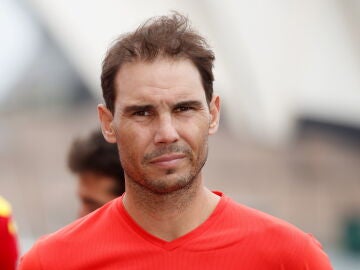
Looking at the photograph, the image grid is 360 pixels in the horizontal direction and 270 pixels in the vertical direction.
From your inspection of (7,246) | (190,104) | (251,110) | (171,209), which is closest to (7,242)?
(7,246)

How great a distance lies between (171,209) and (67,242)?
334mm

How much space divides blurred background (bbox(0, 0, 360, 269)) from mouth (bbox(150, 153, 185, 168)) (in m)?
17.5

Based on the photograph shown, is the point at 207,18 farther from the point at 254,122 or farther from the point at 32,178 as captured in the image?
the point at 32,178

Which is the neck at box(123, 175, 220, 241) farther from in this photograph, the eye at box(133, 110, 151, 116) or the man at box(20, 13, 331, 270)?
the eye at box(133, 110, 151, 116)

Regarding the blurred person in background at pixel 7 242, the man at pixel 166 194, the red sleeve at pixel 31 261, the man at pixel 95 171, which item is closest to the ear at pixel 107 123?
the man at pixel 166 194

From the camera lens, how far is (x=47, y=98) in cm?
2559

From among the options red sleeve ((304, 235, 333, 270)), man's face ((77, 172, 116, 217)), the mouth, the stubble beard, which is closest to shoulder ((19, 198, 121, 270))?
the stubble beard

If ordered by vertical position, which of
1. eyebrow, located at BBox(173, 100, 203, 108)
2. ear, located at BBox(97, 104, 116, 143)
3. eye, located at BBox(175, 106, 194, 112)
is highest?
eyebrow, located at BBox(173, 100, 203, 108)

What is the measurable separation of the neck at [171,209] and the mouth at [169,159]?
144 millimetres

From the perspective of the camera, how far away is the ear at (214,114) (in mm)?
3030

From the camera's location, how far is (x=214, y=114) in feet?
10.0

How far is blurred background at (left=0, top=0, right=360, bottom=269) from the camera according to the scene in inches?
819

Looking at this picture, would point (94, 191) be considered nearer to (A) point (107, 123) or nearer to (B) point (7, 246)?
(B) point (7, 246)

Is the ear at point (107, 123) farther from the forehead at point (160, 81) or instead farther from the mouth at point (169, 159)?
the mouth at point (169, 159)
